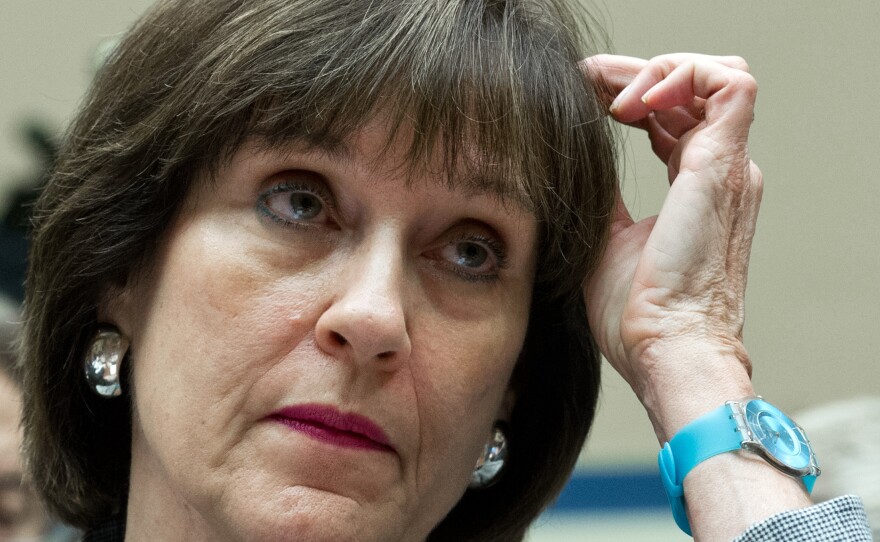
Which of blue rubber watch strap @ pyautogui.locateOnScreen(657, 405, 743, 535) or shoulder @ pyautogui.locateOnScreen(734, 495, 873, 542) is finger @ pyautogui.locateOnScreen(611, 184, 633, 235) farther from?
shoulder @ pyautogui.locateOnScreen(734, 495, 873, 542)

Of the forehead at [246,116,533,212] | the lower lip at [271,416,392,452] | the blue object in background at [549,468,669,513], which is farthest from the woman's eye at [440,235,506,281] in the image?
the blue object in background at [549,468,669,513]

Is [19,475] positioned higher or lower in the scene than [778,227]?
higher

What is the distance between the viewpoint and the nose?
1649 millimetres

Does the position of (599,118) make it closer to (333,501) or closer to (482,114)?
(482,114)

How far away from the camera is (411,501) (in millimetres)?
1815

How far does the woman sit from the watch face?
1.7 inches

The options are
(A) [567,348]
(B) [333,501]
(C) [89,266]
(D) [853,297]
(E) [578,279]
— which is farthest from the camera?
(D) [853,297]

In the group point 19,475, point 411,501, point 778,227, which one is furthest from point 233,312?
point 778,227

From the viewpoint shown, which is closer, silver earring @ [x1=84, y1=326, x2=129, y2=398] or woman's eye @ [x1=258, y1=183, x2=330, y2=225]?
woman's eye @ [x1=258, y1=183, x2=330, y2=225]

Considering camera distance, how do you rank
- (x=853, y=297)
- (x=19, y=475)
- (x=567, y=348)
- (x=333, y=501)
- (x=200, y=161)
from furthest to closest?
(x=853, y=297), (x=19, y=475), (x=567, y=348), (x=200, y=161), (x=333, y=501)

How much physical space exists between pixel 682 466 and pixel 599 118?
0.61 meters

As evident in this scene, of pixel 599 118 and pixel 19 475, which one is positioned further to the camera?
pixel 19 475

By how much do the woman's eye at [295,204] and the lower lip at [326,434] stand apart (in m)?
0.31

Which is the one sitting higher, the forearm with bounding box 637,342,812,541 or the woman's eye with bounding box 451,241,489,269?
the woman's eye with bounding box 451,241,489,269
